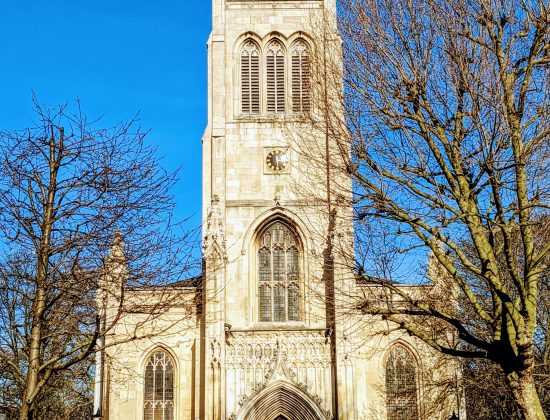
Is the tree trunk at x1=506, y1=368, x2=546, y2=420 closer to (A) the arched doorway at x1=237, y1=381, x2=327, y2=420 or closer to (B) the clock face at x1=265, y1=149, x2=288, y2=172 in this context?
(A) the arched doorway at x1=237, y1=381, x2=327, y2=420

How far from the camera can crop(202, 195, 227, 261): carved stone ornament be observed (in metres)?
26.6

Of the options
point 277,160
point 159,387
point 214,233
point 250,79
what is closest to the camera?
point 214,233

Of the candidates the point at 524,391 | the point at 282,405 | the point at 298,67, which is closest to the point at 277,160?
the point at 298,67

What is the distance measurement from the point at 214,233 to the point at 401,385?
761 centimetres

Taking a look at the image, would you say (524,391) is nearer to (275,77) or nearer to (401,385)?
(401,385)

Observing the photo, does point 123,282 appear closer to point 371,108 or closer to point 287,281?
point 371,108

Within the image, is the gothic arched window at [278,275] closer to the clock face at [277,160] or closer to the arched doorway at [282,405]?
the clock face at [277,160]

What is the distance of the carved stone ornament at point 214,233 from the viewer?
26562 mm

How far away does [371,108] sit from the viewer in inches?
563

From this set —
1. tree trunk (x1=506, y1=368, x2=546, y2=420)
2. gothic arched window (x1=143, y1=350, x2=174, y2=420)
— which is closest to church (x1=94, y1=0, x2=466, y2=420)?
gothic arched window (x1=143, y1=350, x2=174, y2=420)

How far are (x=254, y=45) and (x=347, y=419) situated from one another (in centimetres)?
1322

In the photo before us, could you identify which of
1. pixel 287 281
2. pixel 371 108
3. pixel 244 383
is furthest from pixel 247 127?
pixel 371 108

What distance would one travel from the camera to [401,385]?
27156 millimetres

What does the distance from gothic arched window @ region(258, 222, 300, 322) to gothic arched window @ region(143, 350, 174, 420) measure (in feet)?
11.2
